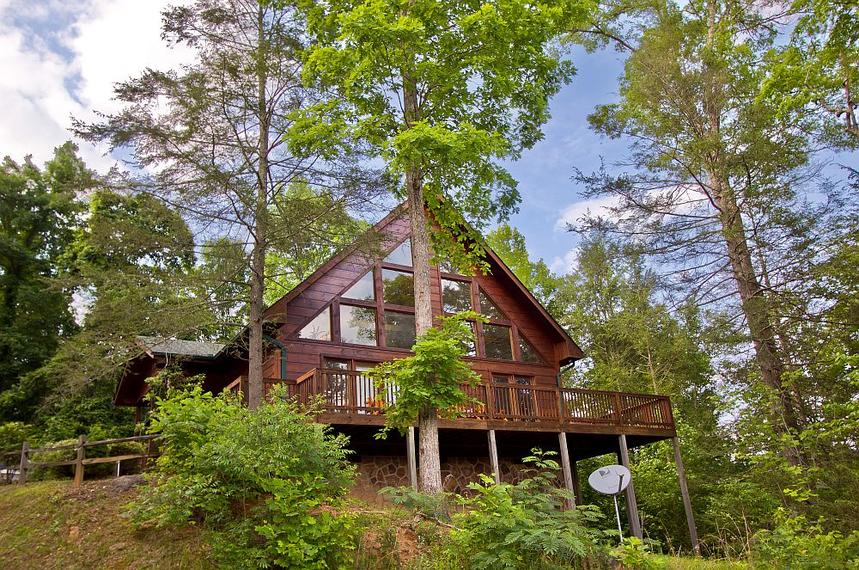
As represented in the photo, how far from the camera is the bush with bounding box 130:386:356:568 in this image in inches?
259

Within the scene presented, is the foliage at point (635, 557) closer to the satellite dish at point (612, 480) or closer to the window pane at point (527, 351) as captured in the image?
the satellite dish at point (612, 480)

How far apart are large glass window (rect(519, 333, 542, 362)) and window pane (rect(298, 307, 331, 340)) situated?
552cm

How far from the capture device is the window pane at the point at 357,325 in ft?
47.6

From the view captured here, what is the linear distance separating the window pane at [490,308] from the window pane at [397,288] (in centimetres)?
225

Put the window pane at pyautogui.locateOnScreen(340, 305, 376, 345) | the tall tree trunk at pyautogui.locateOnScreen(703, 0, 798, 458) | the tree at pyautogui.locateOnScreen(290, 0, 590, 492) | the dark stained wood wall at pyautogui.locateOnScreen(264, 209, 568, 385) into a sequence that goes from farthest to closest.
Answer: the window pane at pyautogui.locateOnScreen(340, 305, 376, 345) < the dark stained wood wall at pyautogui.locateOnScreen(264, 209, 568, 385) < the tall tree trunk at pyautogui.locateOnScreen(703, 0, 798, 458) < the tree at pyautogui.locateOnScreen(290, 0, 590, 492)

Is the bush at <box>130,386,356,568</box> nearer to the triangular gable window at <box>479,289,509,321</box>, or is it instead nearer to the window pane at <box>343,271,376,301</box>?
the window pane at <box>343,271,376,301</box>

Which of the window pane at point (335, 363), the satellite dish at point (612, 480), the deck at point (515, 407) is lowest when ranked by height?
the satellite dish at point (612, 480)

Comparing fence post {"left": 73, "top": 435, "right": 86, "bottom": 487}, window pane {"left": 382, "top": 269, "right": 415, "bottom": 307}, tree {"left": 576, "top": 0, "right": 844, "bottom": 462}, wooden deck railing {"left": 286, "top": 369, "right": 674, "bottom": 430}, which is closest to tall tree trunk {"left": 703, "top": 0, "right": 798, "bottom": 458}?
tree {"left": 576, "top": 0, "right": 844, "bottom": 462}

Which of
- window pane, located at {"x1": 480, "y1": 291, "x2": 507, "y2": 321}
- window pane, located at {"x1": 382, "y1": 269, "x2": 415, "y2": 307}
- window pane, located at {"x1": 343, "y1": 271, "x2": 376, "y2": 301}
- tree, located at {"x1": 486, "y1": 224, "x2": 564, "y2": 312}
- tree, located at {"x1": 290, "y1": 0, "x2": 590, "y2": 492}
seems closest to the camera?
tree, located at {"x1": 290, "y1": 0, "x2": 590, "y2": 492}

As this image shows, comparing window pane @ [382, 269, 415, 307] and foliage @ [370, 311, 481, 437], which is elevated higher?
window pane @ [382, 269, 415, 307]

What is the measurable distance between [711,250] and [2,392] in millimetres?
21949

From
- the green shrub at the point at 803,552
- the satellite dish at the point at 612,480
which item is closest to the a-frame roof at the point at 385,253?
the satellite dish at the point at 612,480

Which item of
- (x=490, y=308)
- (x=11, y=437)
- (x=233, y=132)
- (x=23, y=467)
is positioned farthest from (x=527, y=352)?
(x=11, y=437)

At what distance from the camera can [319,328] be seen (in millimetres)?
14180
